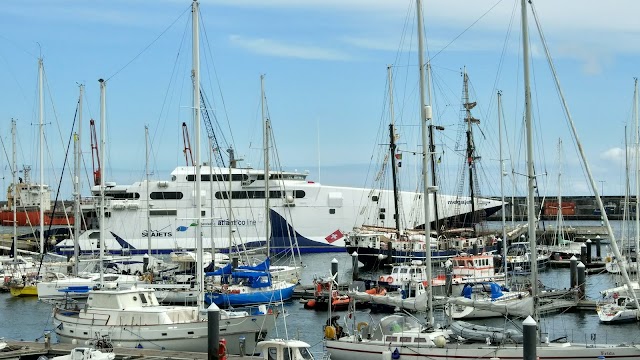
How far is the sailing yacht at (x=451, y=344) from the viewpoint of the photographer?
89.2 ft

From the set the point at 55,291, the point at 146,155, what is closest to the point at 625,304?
the point at 55,291

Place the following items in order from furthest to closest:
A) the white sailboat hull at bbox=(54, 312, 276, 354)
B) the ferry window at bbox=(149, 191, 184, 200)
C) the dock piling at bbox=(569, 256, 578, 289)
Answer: the ferry window at bbox=(149, 191, 184, 200) < the dock piling at bbox=(569, 256, 578, 289) < the white sailboat hull at bbox=(54, 312, 276, 354)

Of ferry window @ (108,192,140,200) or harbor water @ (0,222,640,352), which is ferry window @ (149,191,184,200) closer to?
ferry window @ (108,192,140,200)

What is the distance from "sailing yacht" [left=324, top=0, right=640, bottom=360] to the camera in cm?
2719

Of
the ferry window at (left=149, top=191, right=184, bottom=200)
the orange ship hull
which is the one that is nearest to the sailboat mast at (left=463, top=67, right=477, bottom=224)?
the ferry window at (left=149, top=191, right=184, bottom=200)

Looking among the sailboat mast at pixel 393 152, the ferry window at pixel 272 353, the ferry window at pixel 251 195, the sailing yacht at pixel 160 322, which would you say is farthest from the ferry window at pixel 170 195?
the ferry window at pixel 272 353

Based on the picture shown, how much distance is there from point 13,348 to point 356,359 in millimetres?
10826

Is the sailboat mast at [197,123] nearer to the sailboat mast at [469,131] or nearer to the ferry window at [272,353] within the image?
the ferry window at [272,353]

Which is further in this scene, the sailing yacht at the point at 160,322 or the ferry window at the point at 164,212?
the ferry window at the point at 164,212

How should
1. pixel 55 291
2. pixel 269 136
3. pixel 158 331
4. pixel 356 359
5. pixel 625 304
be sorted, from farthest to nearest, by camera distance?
pixel 269 136
pixel 55 291
pixel 625 304
pixel 158 331
pixel 356 359

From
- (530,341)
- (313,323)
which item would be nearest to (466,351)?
(530,341)

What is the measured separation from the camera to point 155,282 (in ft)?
177

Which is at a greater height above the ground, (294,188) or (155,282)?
(294,188)

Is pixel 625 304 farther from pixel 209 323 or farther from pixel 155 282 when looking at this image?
pixel 155 282
